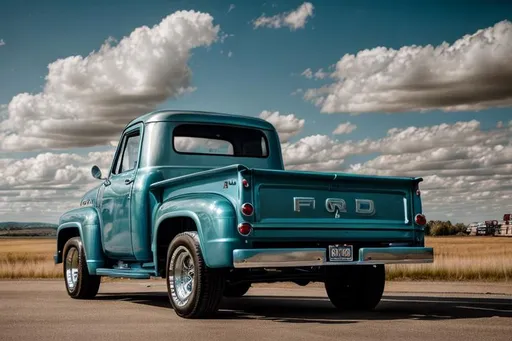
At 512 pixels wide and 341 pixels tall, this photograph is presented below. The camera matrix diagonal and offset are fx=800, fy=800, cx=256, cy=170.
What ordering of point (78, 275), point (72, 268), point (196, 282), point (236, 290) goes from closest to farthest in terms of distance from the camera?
point (196, 282) < point (78, 275) < point (72, 268) < point (236, 290)

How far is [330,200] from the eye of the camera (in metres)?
8.52

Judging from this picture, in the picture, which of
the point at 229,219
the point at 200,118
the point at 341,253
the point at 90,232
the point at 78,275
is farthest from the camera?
the point at 78,275

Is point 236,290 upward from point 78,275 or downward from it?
downward

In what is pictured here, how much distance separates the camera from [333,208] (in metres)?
8.54

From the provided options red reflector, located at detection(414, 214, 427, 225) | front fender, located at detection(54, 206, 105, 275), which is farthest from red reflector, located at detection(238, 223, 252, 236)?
front fender, located at detection(54, 206, 105, 275)

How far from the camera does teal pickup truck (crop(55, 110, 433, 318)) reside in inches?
311

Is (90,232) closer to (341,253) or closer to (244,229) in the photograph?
(244,229)

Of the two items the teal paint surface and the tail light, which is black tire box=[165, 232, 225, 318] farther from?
the tail light

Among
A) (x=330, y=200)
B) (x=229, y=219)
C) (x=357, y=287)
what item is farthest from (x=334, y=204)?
(x=357, y=287)

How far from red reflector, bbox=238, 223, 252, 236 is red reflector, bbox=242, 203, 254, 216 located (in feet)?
0.36

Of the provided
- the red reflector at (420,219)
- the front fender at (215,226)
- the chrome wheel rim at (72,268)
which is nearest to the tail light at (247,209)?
the front fender at (215,226)

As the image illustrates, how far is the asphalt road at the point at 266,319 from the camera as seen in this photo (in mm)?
7145

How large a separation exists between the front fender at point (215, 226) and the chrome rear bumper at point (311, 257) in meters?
0.15

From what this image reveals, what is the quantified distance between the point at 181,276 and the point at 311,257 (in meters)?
1.50
